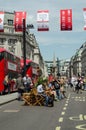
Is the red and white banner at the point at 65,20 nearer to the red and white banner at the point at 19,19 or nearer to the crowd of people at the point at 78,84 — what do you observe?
the red and white banner at the point at 19,19

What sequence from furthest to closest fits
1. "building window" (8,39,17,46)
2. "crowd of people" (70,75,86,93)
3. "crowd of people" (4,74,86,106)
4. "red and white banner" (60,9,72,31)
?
1. "building window" (8,39,17,46)
2. "crowd of people" (70,75,86,93)
3. "red and white banner" (60,9,72,31)
4. "crowd of people" (4,74,86,106)

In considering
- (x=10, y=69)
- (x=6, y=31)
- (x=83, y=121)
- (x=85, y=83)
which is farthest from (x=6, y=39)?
(x=83, y=121)

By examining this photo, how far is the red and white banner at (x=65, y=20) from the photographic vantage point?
38500 mm

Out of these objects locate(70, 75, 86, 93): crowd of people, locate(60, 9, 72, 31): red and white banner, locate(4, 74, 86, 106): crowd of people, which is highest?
locate(60, 9, 72, 31): red and white banner

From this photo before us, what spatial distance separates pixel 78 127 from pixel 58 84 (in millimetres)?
18797

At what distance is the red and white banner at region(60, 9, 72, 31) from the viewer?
38500 millimetres

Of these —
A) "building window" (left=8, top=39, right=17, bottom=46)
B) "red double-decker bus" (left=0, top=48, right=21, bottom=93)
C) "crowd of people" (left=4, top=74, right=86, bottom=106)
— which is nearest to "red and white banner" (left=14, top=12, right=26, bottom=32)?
"red double-decker bus" (left=0, top=48, right=21, bottom=93)

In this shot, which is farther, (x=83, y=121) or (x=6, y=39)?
(x=6, y=39)

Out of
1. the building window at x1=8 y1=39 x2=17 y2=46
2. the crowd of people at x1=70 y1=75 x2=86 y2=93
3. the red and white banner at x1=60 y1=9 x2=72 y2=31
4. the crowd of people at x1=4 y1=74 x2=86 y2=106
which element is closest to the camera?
the crowd of people at x1=4 y1=74 x2=86 y2=106

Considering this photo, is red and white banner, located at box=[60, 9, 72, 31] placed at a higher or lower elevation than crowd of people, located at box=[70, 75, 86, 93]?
higher

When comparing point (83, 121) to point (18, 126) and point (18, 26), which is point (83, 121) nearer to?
point (18, 126)

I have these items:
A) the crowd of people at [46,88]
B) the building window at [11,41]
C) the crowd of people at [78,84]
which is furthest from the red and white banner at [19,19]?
the building window at [11,41]

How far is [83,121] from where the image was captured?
52.7 feet

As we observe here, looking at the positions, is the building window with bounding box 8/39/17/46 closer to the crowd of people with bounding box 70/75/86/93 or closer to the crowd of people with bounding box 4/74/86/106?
the crowd of people with bounding box 70/75/86/93
